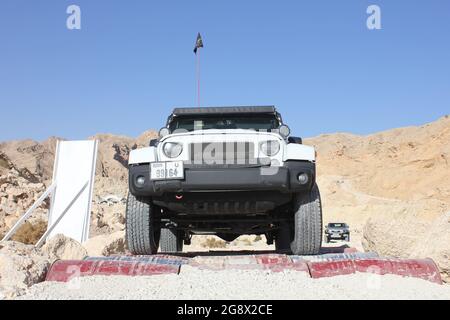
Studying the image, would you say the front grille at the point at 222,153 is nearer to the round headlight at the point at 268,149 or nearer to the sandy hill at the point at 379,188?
the round headlight at the point at 268,149

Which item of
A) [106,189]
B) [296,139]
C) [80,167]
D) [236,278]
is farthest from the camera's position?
[106,189]

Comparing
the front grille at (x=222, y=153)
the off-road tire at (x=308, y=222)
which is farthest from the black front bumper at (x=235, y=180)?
the off-road tire at (x=308, y=222)

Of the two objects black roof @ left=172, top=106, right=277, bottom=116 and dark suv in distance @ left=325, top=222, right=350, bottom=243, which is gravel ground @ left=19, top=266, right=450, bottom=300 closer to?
black roof @ left=172, top=106, right=277, bottom=116

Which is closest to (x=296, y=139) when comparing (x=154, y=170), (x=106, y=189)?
(x=154, y=170)

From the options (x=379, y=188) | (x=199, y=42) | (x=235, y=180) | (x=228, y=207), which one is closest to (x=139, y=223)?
(x=228, y=207)

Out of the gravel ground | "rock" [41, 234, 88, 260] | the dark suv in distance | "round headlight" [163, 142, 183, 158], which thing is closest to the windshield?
"round headlight" [163, 142, 183, 158]

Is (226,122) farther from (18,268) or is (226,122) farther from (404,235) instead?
(18,268)

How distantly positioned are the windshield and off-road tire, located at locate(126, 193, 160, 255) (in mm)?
1465

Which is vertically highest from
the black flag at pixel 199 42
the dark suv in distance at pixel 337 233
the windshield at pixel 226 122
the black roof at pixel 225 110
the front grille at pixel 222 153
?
the black flag at pixel 199 42

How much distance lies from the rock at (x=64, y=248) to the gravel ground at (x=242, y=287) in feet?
8.66

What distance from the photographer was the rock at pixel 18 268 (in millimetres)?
4031

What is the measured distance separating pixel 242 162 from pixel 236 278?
4.33 feet
